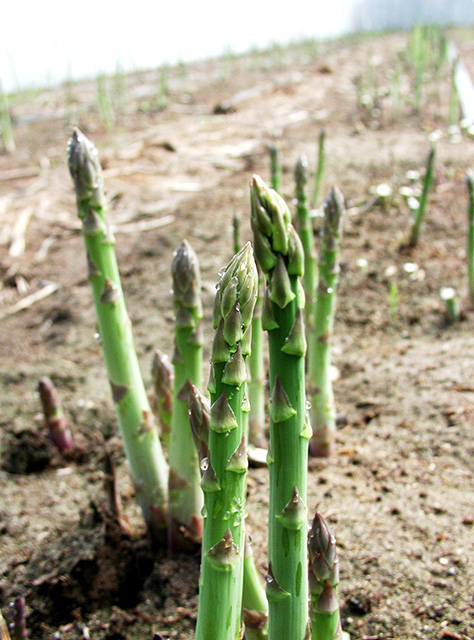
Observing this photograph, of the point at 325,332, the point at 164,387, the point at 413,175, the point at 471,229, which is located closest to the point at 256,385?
the point at 325,332

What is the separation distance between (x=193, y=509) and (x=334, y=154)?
4465 millimetres

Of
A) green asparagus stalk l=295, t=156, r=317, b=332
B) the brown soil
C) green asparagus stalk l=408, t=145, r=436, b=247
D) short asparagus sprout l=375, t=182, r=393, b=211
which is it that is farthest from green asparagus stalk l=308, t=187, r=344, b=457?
short asparagus sprout l=375, t=182, r=393, b=211

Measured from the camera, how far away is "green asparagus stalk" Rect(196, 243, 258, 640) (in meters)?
1.16

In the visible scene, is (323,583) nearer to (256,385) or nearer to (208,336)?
(256,385)

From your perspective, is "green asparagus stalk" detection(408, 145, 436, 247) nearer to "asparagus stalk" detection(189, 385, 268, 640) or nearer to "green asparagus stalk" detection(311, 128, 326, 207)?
"green asparagus stalk" detection(311, 128, 326, 207)

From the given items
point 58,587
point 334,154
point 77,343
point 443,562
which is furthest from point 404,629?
point 334,154

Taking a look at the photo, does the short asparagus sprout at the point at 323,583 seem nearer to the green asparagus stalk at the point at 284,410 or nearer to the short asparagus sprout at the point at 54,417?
the green asparagus stalk at the point at 284,410

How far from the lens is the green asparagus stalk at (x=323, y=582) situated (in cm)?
137

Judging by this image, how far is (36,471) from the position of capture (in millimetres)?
2881

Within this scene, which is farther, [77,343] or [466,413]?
[77,343]

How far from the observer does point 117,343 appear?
198cm

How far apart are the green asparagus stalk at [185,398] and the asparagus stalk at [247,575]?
0.30m

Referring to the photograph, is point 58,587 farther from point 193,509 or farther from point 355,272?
point 355,272

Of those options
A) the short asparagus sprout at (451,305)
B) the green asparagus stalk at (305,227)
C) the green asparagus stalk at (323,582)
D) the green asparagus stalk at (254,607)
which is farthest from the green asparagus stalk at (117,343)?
the short asparagus sprout at (451,305)
